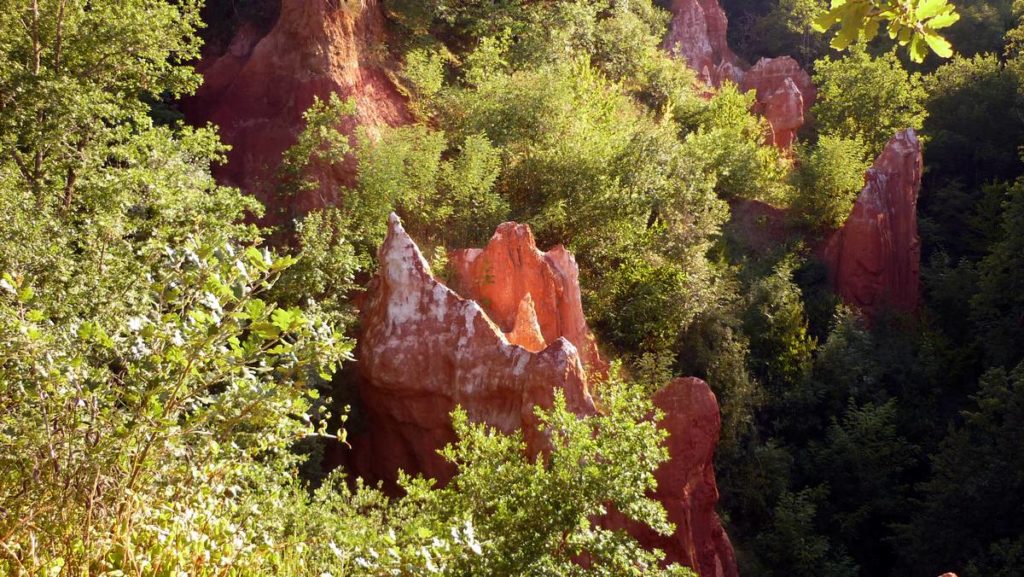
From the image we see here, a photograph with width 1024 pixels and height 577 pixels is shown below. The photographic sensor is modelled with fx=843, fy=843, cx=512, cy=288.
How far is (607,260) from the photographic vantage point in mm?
13586

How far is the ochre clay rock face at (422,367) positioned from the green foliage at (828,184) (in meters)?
12.4

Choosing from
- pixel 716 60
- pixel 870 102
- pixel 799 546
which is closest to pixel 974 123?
Answer: pixel 870 102

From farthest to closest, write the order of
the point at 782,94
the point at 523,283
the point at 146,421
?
the point at 782,94
the point at 523,283
the point at 146,421

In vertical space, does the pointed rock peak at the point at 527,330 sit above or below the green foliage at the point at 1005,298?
above

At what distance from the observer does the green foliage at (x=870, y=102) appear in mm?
22719

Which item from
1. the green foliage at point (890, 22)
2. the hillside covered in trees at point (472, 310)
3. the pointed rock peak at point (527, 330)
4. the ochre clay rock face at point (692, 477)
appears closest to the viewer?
the green foliage at point (890, 22)

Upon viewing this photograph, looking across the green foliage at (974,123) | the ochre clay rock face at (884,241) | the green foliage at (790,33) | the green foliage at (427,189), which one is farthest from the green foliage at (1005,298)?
the green foliage at (790,33)

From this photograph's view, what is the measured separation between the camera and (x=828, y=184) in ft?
66.3

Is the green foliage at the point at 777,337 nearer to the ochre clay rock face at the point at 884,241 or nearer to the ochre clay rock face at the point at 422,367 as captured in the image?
the ochre clay rock face at the point at 884,241

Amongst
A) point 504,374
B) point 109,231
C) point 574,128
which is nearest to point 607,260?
point 574,128

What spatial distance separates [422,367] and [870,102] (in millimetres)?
17898

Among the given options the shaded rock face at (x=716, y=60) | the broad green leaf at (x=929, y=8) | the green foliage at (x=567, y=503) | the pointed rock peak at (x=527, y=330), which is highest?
the broad green leaf at (x=929, y=8)

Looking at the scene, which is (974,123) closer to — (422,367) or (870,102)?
(870,102)

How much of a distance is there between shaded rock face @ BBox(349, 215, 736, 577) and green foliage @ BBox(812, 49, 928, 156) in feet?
48.1
